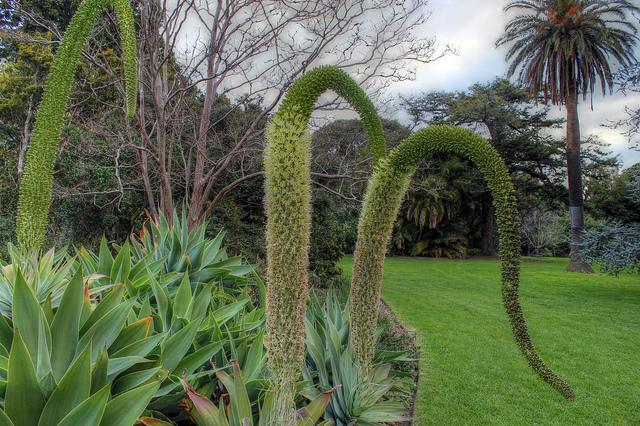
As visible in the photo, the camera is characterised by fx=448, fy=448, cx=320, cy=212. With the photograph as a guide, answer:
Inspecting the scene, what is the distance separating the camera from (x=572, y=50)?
24.2 meters

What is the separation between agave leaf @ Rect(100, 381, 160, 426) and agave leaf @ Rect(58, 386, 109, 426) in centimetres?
16

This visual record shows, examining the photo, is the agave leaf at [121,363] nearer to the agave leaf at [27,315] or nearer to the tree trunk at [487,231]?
the agave leaf at [27,315]

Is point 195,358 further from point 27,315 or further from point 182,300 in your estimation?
point 27,315

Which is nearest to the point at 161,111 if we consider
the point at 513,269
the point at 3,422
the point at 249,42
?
the point at 249,42

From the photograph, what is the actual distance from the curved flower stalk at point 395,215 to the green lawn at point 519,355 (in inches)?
199

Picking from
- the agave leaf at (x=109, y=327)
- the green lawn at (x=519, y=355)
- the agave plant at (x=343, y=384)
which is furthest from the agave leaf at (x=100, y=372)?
the green lawn at (x=519, y=355)

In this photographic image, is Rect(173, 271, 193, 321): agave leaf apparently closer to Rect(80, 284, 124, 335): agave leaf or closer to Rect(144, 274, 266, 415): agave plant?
Rect(144, 274, 266, 415): agave plant

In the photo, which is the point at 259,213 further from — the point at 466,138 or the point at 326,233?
the point at 466,138

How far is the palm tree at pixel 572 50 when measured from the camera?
2411 cm

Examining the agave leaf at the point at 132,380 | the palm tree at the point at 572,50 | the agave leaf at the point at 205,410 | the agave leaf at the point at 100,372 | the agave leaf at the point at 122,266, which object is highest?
the palm tree at the point at 572,50

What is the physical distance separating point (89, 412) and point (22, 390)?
343mm

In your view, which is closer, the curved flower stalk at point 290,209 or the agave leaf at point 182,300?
the curved flower stalk at point 290,209

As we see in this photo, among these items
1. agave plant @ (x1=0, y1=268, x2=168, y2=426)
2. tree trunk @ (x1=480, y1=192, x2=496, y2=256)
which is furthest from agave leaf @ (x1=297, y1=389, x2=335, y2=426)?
tree trunk @ (x1=480, y1=192, x2=496, y2=256)

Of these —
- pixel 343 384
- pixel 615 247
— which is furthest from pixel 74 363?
pixel 615 247
